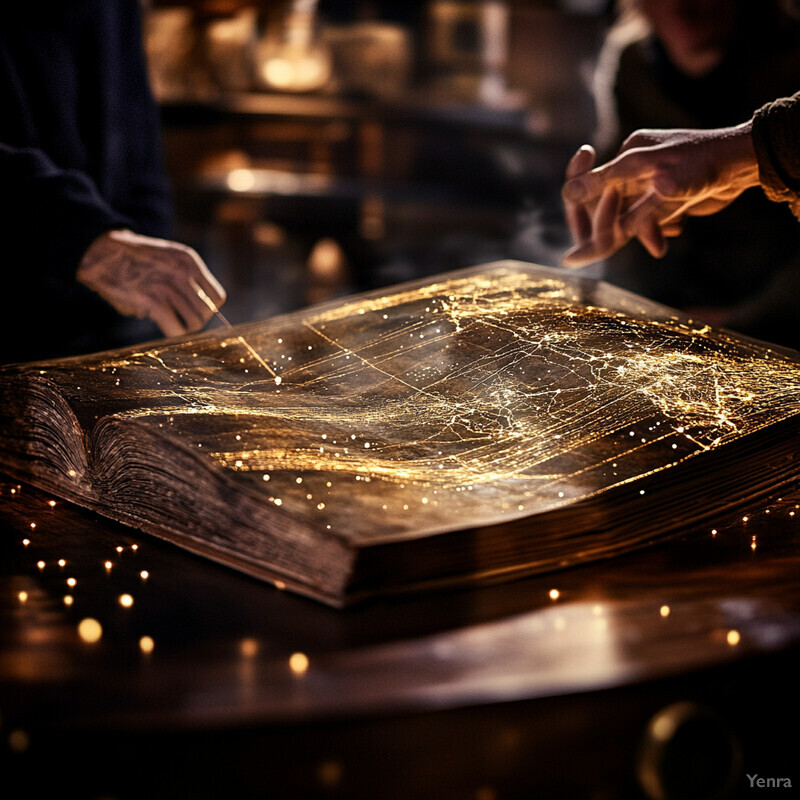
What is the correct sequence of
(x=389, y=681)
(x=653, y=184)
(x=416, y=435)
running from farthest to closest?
1. (x=653, y=184)
2. (x=416, y=435)
3. (x=389, y=681)

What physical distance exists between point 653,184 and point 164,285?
0.45m

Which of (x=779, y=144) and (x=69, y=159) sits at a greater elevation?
(x=69, y=159)

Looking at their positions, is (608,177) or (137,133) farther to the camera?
(137,133)

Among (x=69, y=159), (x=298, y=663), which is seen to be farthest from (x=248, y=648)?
(x=69, y=159)

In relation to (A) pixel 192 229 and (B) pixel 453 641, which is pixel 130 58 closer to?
(B) pixel 453 641

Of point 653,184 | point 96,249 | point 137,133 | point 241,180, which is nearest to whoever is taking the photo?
point 653,184

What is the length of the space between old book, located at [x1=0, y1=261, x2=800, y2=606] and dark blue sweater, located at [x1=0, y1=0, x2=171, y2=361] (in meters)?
0.28

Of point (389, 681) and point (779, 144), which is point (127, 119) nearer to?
point (779, 144)

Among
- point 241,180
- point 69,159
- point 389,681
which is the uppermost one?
point 241,180

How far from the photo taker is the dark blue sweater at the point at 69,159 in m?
0.93

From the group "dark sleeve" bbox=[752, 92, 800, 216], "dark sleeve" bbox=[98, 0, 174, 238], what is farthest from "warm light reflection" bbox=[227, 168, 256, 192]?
"dark sleeve" bbox=[752, 92, 800, 216]

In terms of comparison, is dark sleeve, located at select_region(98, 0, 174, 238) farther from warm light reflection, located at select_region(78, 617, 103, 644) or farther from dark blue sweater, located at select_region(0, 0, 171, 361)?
warm light reflection, located at select_region(78, 617, 103, 644)

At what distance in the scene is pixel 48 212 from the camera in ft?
3.01

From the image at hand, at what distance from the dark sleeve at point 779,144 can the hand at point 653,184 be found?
17 millimetres
